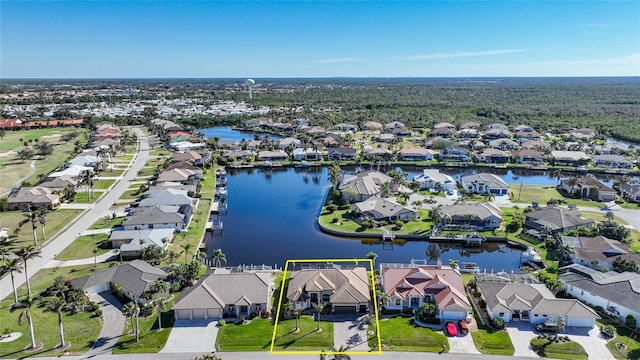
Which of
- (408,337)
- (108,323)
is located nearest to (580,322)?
(408,337)

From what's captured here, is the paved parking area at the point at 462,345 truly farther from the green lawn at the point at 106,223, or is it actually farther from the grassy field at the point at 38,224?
the grassy field at the point at 38,224

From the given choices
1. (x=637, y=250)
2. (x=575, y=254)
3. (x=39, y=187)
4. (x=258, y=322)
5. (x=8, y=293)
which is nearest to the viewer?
(x=258, y=322)

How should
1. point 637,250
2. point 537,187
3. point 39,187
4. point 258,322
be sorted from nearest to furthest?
1. point 258,322
2. point 637,250
3. point 39,187
4. point 537,187

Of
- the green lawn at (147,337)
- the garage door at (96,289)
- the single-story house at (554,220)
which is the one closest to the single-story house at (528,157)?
the single-story house at (554,220)

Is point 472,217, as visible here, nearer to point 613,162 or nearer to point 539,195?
point 539,195

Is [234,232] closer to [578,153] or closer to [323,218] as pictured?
[323,218]

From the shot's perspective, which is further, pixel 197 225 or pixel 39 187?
pixel 39 187

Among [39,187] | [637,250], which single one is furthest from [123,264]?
[637,250]
